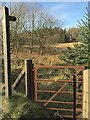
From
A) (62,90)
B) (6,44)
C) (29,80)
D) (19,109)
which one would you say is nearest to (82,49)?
(62,90)

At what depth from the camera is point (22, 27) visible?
15.0m

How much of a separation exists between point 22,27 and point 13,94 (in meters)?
10.6

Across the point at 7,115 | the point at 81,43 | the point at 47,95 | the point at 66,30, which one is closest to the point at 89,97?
the point at 7,115

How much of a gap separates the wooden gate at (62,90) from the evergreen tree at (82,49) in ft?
0.97

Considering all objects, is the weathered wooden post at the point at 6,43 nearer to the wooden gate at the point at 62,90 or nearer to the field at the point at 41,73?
the field at the point at 41,73

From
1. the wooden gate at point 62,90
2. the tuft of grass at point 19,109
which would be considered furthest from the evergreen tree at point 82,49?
the tuft of grass at point 19,109

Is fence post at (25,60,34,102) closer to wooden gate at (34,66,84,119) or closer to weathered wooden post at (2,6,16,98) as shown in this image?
wooden gate at (34,66,84,119)

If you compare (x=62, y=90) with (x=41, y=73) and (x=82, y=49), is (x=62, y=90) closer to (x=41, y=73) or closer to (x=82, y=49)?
(x=82, y=49)

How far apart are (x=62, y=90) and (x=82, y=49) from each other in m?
1.48

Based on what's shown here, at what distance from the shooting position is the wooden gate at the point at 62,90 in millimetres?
4918

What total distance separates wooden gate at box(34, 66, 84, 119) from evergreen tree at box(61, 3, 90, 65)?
11.6 inches

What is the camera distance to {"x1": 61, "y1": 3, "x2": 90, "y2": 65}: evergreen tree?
652 cm

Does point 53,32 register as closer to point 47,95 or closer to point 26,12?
point 26,12

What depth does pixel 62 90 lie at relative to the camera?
7.36 m
